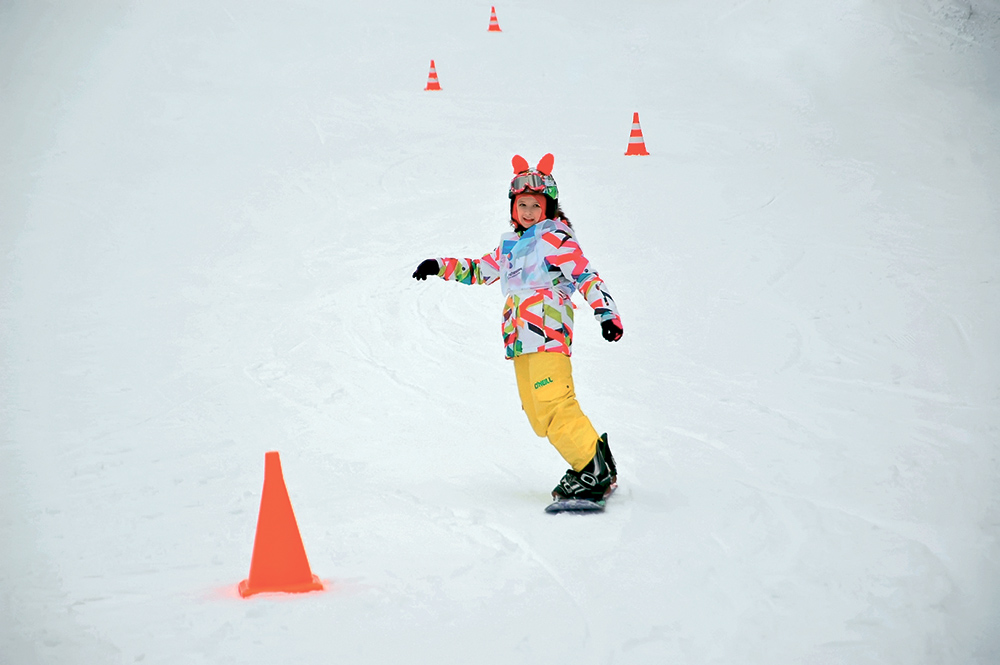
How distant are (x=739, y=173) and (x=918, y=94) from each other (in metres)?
5.17

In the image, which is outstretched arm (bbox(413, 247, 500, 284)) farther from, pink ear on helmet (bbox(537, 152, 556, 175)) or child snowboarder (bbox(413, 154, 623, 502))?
pink ear on helmet (bbox(537, 152, 556, 175))

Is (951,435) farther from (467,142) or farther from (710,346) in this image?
(467,142)

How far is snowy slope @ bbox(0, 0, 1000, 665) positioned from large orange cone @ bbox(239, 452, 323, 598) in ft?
0.36

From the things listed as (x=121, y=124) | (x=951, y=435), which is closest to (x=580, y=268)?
(x=951, y=435)

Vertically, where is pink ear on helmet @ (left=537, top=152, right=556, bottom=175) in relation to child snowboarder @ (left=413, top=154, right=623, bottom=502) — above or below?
above

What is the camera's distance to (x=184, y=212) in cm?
1186

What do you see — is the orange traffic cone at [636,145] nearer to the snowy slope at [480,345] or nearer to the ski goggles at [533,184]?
the snowy slope at [480,345]

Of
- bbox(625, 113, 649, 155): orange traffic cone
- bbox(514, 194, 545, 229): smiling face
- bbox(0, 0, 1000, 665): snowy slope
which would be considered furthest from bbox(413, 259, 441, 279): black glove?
bbox(625, 113, 649, 155): orange traffic cone

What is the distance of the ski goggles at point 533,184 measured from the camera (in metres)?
5.19

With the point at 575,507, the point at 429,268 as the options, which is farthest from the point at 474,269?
the point at 575,507

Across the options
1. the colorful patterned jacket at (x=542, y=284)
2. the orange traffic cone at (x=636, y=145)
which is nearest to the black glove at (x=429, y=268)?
the colorful patterned jacket at (x=542, y=284)

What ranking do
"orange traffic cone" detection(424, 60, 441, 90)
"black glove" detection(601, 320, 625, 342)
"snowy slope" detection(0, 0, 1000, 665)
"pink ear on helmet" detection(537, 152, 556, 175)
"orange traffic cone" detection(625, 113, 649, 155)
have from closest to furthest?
"snowy slope" detection(0, 0, 1000, 665)
"black glove" detection(601, 320, 625, 342)
"pink ear on helmet" detection(537, 152, 556, 175)
"orange traffic cone" detection(625, 113, 649, 155)
"orange traffic cone" detection(424, 60, 441, 90)

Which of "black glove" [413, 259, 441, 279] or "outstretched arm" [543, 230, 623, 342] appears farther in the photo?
"black glove" [413, 259, 441, 279]

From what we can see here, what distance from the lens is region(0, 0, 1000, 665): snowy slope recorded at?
393cm
